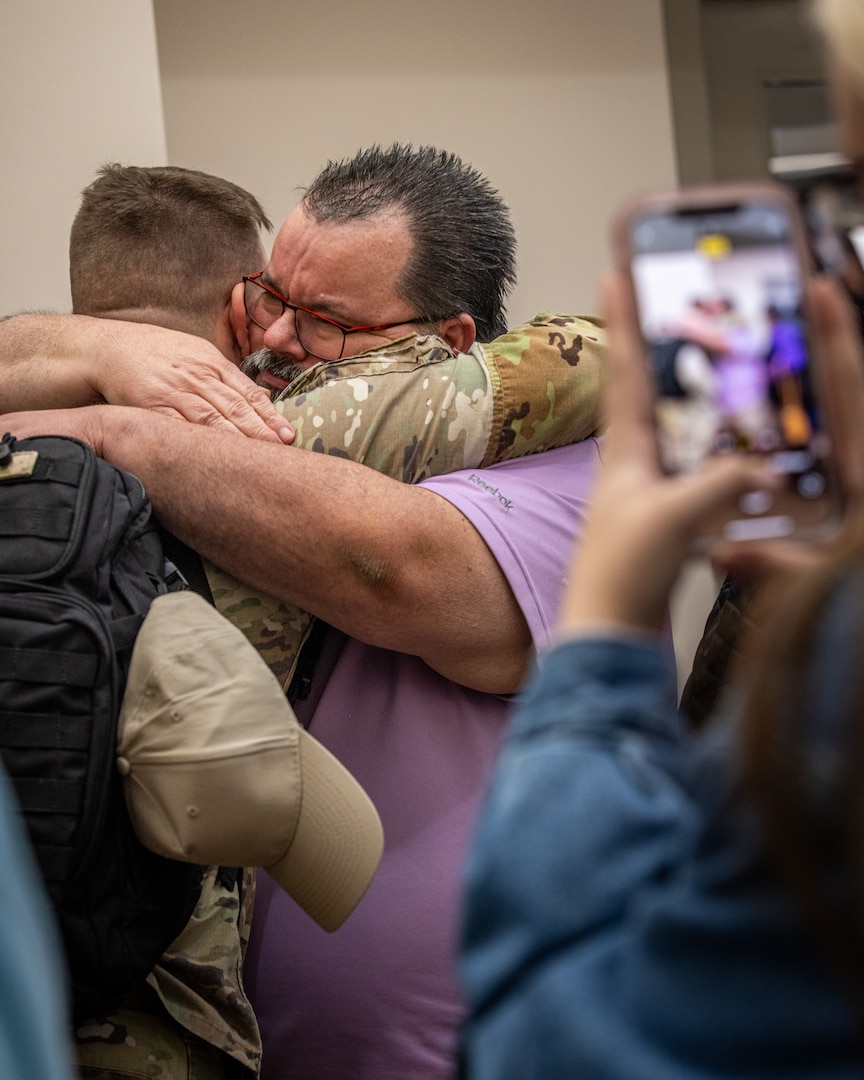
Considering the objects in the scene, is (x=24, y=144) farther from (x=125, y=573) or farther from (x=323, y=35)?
(x=125, y=573)

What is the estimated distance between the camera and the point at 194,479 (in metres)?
1.26

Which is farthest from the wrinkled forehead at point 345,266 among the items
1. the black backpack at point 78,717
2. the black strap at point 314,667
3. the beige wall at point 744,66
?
the beige wall at point 744,66

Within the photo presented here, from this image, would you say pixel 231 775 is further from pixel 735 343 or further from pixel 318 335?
pixel 318 335

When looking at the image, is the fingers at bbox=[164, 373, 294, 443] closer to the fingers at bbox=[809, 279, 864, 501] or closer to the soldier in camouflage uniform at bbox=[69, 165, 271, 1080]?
the soldier in camouflage uniform at bbox=[69, 165, 271, 1080]

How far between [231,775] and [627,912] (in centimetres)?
55

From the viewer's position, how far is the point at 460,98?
291 cm

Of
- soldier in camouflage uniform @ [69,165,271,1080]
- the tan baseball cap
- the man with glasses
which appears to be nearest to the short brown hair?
soldier in camouflage uniform @ [69,165,271,1080]

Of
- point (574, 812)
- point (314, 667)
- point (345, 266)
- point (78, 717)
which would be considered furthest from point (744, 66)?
point (574, 812)

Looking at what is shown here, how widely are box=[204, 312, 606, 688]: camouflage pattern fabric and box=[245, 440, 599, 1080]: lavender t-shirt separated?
0.14 feet

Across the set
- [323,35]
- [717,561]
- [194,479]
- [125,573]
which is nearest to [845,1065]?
[717,561]

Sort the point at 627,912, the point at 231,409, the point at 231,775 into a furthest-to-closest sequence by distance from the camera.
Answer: the point at 231,409 → the point at 231,775 → the point at 627,912

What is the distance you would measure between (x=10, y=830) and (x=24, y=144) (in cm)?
183

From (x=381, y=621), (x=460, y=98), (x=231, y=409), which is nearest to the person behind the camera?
(x=381, y=621)

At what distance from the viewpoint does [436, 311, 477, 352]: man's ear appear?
1.70 m
